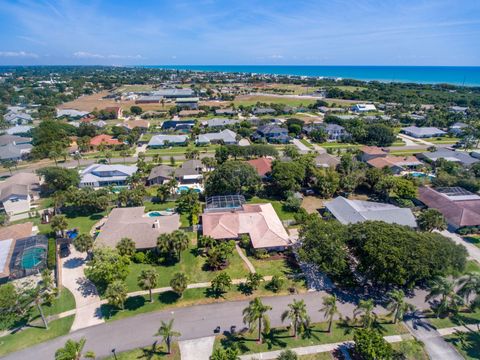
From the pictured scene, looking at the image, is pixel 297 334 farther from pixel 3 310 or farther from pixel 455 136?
pixel 455 136

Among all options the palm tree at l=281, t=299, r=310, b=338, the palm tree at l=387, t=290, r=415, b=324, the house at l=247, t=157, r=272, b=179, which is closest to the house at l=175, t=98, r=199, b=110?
the house at l=247, t=157, r=272, b=179

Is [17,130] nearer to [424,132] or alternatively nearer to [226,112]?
[226,112]

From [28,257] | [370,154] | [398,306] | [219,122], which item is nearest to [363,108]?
[219,122]

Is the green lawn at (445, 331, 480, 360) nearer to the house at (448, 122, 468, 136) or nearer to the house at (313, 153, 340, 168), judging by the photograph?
the house at (313, 153, 340, 168)

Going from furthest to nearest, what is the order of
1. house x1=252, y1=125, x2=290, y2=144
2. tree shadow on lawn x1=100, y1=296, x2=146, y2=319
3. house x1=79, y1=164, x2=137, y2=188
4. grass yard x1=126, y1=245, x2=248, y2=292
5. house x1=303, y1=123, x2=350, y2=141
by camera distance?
house x1=303, y1=123, x2=350, y2=141 → house x1=252, y1=125, x2=290, y2=144 → house x1=79, y1=164, x2=137, y2=188 → grass yard x1=126, y1=245, x2=248, y2=292 → tree shadow on lawn x1=100, y1=296, x2=146, y2=319

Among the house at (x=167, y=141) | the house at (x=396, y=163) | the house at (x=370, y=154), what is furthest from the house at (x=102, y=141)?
the house at (x=396, y=163)

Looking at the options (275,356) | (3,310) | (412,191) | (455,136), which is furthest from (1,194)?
(455,136)
